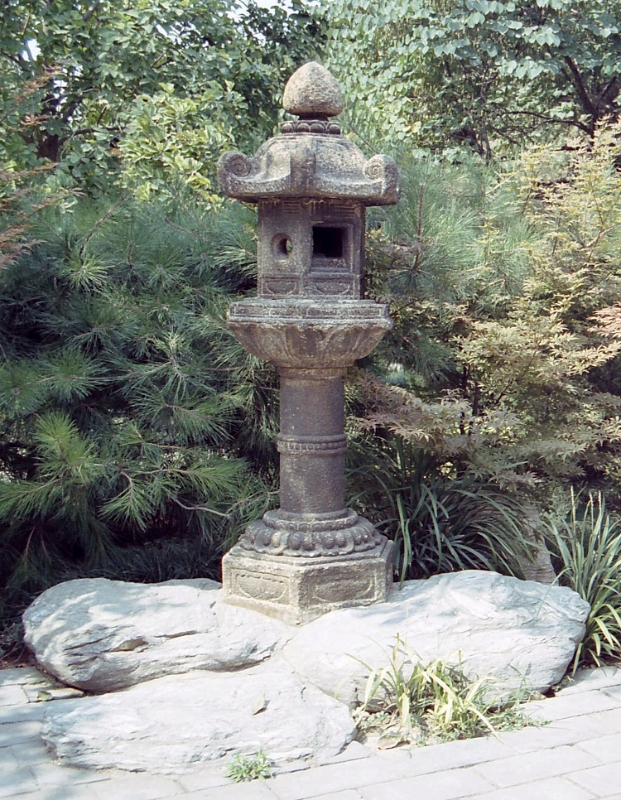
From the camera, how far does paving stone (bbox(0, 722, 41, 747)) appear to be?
389 centimetres

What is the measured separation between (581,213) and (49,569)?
4.19 metres

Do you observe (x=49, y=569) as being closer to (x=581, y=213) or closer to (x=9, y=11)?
(x=581, y=213)

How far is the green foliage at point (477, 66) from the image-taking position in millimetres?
8562

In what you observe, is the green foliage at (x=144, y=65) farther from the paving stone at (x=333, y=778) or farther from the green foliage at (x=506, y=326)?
the paving stone at (x=333, y=778)

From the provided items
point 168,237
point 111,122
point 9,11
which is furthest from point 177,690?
point 111,122

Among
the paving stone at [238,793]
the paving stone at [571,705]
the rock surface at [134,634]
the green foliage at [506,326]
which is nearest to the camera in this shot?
the paving stone at [238,793]

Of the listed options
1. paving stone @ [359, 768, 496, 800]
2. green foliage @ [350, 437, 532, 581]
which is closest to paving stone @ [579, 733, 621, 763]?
paving stone @ [359, 768, 496, 800]

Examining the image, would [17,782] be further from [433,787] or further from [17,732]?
[433,787]

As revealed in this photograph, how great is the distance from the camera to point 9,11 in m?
8.63

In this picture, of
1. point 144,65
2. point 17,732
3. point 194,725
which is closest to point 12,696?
point 17,732

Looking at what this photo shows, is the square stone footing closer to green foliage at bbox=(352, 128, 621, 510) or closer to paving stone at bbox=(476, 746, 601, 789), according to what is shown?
green foliage at bbox=(352, 128, 621, 510)

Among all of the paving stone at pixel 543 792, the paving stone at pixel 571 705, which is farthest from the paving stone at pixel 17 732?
the paving stone at pixel 571 705

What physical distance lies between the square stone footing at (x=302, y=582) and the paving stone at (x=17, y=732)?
1.34 m

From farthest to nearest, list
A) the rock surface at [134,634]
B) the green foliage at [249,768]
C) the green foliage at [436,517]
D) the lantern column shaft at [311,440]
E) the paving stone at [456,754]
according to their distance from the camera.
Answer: the green foliage at [436,517] → the lantern column shaft at [311,440] → the rock surface at [134,634] → the paving stone at [456,754] → the green foliage at [249,768]
